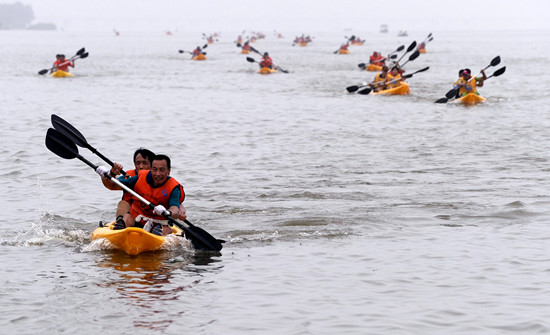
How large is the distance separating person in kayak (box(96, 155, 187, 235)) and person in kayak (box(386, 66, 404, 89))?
22.8 meters

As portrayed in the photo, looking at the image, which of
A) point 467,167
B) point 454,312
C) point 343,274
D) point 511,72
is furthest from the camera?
point 511,72

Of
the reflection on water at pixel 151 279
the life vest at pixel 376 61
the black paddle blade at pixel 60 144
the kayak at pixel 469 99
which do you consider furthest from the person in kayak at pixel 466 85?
the reflection on water at pixel 151 279

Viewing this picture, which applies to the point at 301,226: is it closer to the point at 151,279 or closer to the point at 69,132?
the point at 151,279

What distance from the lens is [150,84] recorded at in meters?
40.1

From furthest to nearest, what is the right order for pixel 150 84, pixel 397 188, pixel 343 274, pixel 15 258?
1. pixel 150 84
2. pixel 397 188
3. pixel 15 258
4. pixel 343 274

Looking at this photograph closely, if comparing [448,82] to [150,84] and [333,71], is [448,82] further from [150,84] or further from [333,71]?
[150,84]

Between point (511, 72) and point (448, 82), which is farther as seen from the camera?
point (511, 72)

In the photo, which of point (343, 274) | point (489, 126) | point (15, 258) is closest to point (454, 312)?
point (343, 274)

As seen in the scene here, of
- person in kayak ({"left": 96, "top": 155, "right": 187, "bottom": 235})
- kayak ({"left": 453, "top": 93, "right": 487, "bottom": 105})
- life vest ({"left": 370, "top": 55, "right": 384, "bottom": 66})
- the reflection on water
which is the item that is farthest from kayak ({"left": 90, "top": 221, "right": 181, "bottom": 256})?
life vest ({"left": 370, "top": 55, "right": 384, "bottom": 66})

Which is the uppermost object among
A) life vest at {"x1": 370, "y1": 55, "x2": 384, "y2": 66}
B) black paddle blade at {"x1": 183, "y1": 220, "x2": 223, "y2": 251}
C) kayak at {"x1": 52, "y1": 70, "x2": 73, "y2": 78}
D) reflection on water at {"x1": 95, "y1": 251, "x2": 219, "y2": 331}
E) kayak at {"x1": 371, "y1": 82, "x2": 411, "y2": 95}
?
life vest at {"x1": 370, "y1": 55, "x2": 384, "y2": 66}

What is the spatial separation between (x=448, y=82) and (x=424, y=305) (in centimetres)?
3212

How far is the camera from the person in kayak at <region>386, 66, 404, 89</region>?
33.2 metres

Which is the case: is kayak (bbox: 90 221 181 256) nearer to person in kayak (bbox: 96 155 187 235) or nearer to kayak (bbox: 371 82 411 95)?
person in kayak (bbox: 96 155 187 235)

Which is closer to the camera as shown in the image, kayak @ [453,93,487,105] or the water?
the water
